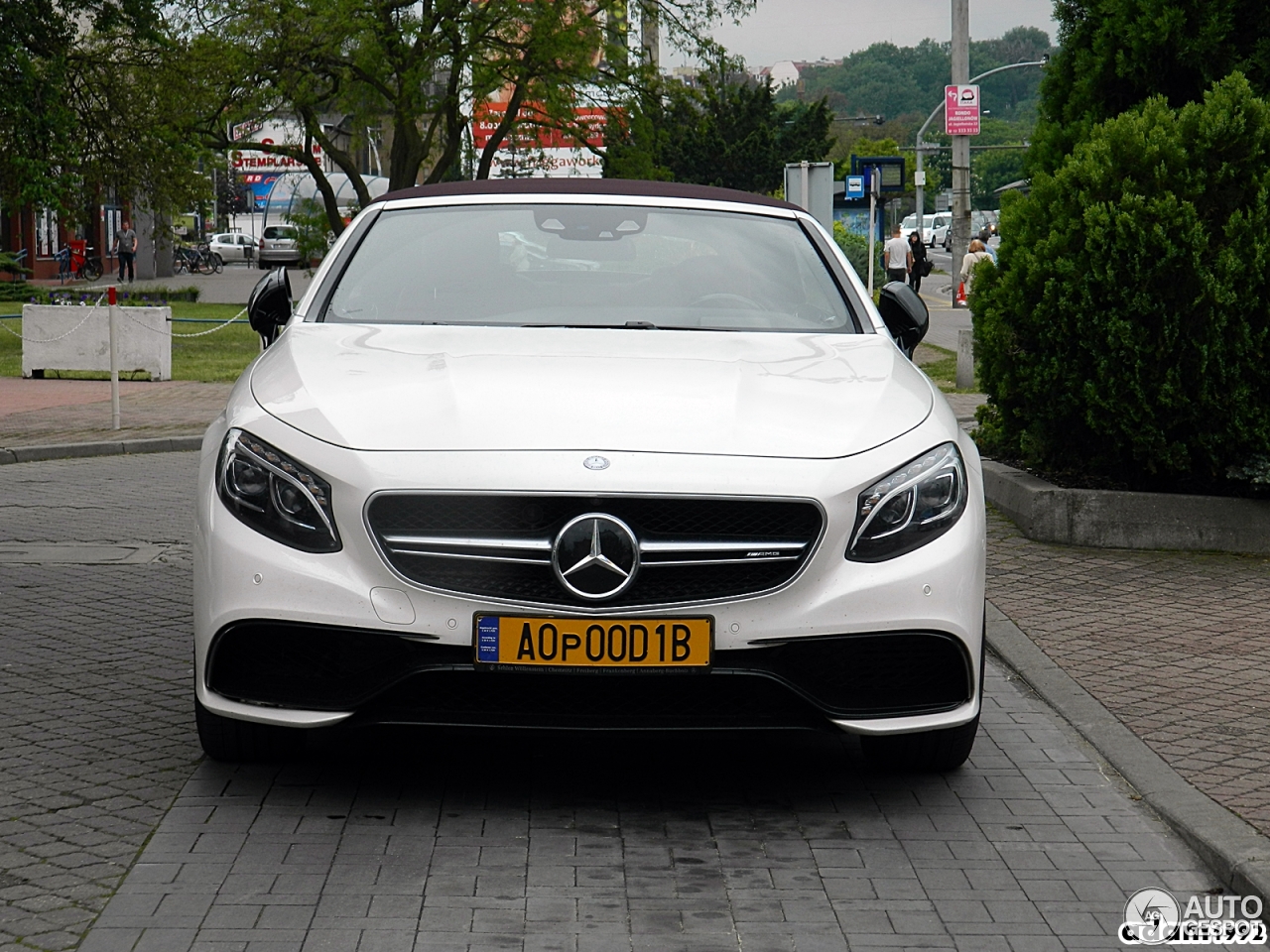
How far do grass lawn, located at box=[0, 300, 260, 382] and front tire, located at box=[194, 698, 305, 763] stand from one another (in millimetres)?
14982

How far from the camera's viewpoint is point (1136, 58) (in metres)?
9.89

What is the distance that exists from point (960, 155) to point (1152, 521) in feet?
74.0

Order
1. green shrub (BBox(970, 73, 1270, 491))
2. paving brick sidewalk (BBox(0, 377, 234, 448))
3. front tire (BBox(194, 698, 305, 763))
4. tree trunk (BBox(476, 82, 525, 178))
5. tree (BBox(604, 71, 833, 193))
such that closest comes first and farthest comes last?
front tire (BBox(194, 698, 305, 763)), green shrub (BBox(970, 73, 1270, 491)), paving brick sidewalk (BBox(0, 377, 234, 448)), tree trunk (BBox(476, 82, 525, 178)), tree (BBox(604, 71, 833, 193))

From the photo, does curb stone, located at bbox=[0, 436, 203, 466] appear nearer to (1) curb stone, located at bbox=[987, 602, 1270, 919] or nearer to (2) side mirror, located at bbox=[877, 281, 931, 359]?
(2) side mirror, located at bbox=[877, 281, 931, 359]

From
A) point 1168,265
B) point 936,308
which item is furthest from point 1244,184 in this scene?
point 936,308

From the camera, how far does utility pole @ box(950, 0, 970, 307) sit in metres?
29.2

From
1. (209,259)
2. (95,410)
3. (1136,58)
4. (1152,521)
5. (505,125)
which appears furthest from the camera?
(209,259)

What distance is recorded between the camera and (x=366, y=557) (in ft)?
13.8

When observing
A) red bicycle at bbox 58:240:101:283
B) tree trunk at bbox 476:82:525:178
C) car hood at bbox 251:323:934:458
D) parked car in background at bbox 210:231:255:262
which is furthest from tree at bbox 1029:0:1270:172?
parked car in background at bbox 210:231:255:262

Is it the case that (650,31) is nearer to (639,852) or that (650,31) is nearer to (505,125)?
(505,125)

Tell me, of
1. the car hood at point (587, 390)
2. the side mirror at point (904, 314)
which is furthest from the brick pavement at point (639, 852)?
the side mirror at point (904, 314)

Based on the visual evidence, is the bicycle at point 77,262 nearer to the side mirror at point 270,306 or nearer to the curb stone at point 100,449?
the curb stone at point 100,449

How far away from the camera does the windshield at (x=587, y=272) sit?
5512 millimetres

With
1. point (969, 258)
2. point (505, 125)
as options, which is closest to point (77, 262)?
point (505, 125)
